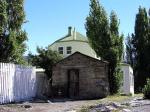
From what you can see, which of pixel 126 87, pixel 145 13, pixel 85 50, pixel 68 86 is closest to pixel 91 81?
pixel 68 86

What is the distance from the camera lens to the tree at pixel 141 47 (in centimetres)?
6122

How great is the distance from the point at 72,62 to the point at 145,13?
3158 centimetres

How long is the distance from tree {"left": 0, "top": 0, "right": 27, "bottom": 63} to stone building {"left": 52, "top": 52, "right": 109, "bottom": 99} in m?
3.89

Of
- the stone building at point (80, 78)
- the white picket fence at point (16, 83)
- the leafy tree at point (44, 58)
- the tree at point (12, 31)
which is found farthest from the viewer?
the leafy tree at point (44, 58)

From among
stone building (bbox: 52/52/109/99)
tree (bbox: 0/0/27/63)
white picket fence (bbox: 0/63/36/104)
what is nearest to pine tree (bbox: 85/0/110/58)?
stone building (bbox: 52/52/109/99)

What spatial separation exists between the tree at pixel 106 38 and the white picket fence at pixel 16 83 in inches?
404

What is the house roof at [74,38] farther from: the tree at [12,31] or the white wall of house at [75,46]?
the tree at [12,31]

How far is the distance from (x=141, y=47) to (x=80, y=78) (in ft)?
96.7

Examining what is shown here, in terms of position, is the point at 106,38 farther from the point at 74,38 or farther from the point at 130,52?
the point at 130,52

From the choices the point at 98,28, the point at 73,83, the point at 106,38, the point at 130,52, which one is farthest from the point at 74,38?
the point at 73,83

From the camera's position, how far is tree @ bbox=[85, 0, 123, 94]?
4003 centimetres

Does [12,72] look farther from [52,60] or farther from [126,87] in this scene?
[126,87]

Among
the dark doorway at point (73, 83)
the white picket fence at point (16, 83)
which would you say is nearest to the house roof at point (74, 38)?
the dark doorway at point (73, 83)

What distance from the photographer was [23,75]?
29.6m
